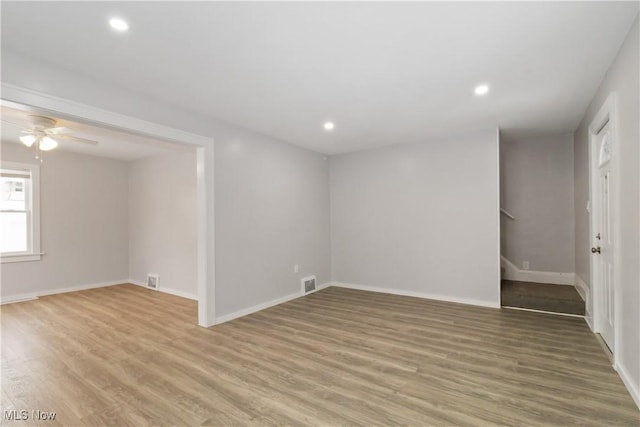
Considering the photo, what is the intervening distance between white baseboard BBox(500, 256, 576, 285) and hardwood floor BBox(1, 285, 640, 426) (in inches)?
57.7

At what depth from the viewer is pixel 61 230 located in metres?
5.62

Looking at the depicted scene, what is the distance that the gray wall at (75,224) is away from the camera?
17.1 feet

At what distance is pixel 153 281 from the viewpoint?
225 inches

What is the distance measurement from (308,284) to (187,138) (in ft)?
10.2

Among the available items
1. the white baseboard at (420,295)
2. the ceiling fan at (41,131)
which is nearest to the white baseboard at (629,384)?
the white baseboard at (420,295)

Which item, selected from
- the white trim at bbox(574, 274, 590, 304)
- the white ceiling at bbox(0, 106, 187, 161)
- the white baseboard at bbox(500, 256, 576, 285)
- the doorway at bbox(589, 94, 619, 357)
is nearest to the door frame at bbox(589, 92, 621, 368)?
the doorway at bbox(589, 94, 619, 357)

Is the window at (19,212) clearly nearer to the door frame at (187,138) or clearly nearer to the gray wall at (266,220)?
the door frame at (187,138)

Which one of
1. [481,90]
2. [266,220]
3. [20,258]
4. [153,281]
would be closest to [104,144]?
[20,258]

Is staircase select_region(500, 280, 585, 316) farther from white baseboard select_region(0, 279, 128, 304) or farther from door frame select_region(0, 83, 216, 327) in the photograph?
white baseboard select_region(0, 279, 128, 304)

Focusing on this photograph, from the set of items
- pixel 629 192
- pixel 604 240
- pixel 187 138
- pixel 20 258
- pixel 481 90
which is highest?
pixel 481 90

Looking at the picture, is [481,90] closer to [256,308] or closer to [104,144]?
[256,308]

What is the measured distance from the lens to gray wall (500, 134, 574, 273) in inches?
193

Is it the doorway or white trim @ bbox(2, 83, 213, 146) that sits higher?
white trim @ bbox(2, 83, 213, 146)

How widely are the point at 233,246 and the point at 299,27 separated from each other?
284 centimetres
